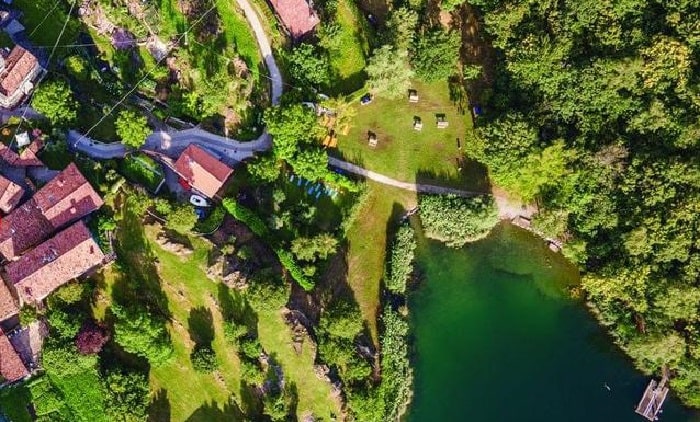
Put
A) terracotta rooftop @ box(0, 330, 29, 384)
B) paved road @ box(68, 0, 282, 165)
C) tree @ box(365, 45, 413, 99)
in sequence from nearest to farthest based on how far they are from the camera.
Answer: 1. terracotta rooftop @ box(0, 330, 29, 384)
2. tree @ box(365, 45, 413, 99)
3. paved road @ box(68, 0, 282, 165)

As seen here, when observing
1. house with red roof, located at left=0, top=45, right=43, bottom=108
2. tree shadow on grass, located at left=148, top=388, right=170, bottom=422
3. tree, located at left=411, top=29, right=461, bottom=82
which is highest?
tree, located at left=411, top=29, right=461, bottom=82

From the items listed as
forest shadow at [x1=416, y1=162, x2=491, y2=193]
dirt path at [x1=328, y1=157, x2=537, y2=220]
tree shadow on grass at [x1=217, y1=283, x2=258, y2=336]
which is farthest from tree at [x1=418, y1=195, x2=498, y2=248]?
tree shadow on grass at [x1=217, y1=283, x2=258, y2=336]

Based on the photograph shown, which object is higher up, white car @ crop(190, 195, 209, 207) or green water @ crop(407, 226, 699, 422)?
white car @ crop(190, 195, 209, 207)

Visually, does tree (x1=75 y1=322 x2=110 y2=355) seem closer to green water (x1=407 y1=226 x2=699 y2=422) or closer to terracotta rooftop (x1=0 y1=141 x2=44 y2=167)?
terracotta rooftop (x1=0 y1=141 x2=44 y2=167)

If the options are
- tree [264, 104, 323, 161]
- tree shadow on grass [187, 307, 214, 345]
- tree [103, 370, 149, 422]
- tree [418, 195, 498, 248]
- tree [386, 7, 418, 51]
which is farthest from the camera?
tree [418, 195, 498, 248]

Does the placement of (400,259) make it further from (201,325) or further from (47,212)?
(47,212)

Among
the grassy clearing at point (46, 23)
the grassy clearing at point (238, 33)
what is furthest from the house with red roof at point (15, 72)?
the grassy clearing at point (238, 33)

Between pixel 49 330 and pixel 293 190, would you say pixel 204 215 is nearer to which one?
pixel 293 190

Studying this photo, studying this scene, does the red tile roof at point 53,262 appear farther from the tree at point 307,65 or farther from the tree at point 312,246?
the tree at point 307,65
